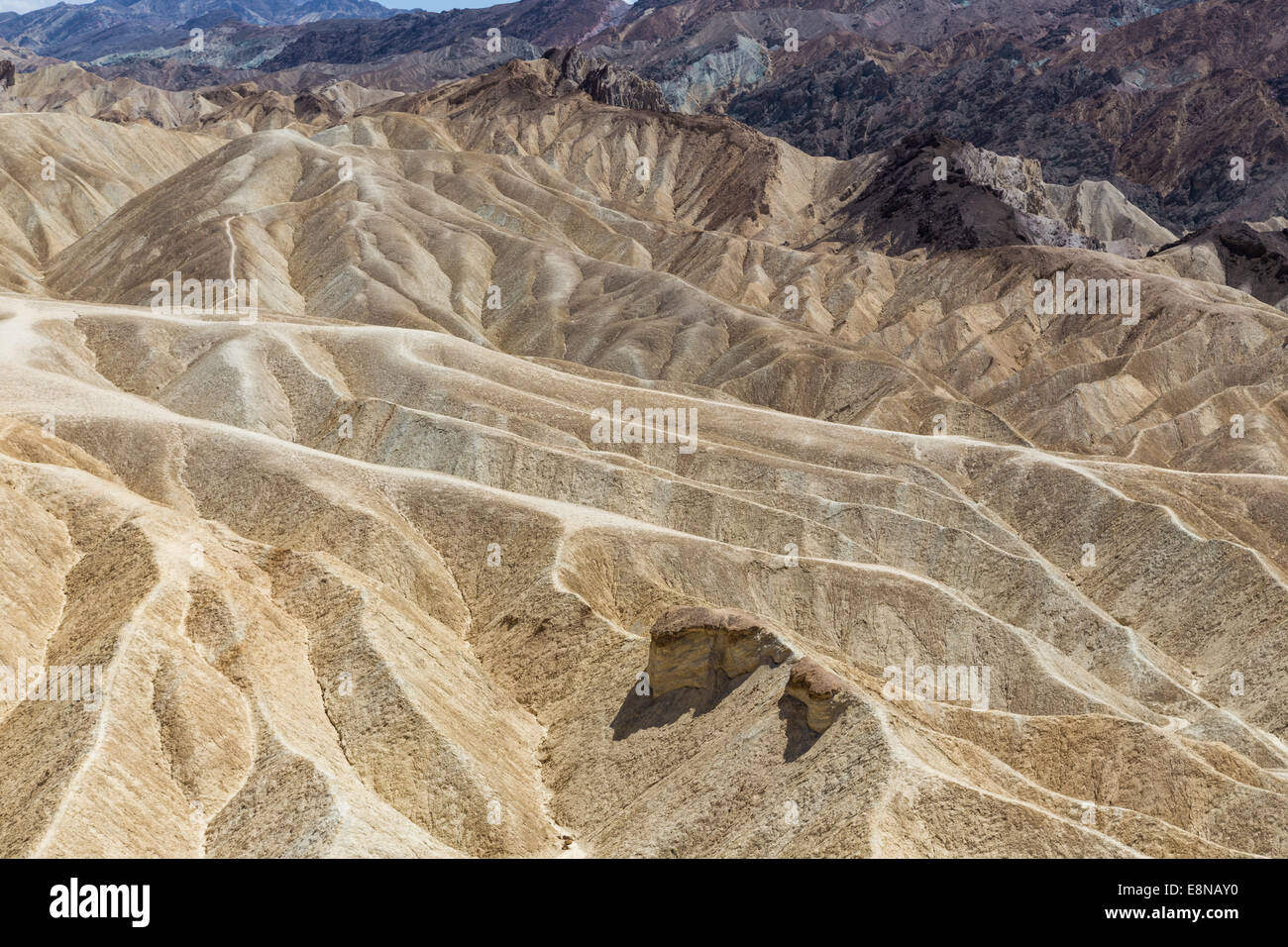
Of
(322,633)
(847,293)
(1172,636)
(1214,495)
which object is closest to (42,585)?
(322,633)

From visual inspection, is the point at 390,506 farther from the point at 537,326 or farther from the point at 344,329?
the point at 537,326

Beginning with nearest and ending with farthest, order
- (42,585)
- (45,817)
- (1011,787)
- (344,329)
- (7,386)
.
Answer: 1. (45,817)
2. (1011,787)
3. (42,585)
4. (7,386)
5. (344,329)

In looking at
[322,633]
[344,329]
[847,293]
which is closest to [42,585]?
[322,633]

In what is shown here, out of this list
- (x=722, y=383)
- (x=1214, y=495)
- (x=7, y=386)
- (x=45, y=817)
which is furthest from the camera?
(x=722, y=383)

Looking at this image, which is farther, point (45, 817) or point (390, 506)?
point (390, 506)

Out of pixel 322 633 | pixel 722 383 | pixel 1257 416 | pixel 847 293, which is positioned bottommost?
pixel 322 633

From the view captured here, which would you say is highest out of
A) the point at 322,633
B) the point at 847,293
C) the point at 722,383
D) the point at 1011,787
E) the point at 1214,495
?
the point at 847,293

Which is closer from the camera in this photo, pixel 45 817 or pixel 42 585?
pixel 45 817

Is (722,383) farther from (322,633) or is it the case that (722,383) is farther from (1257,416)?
(322,633)

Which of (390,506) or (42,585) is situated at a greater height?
(390,506)
